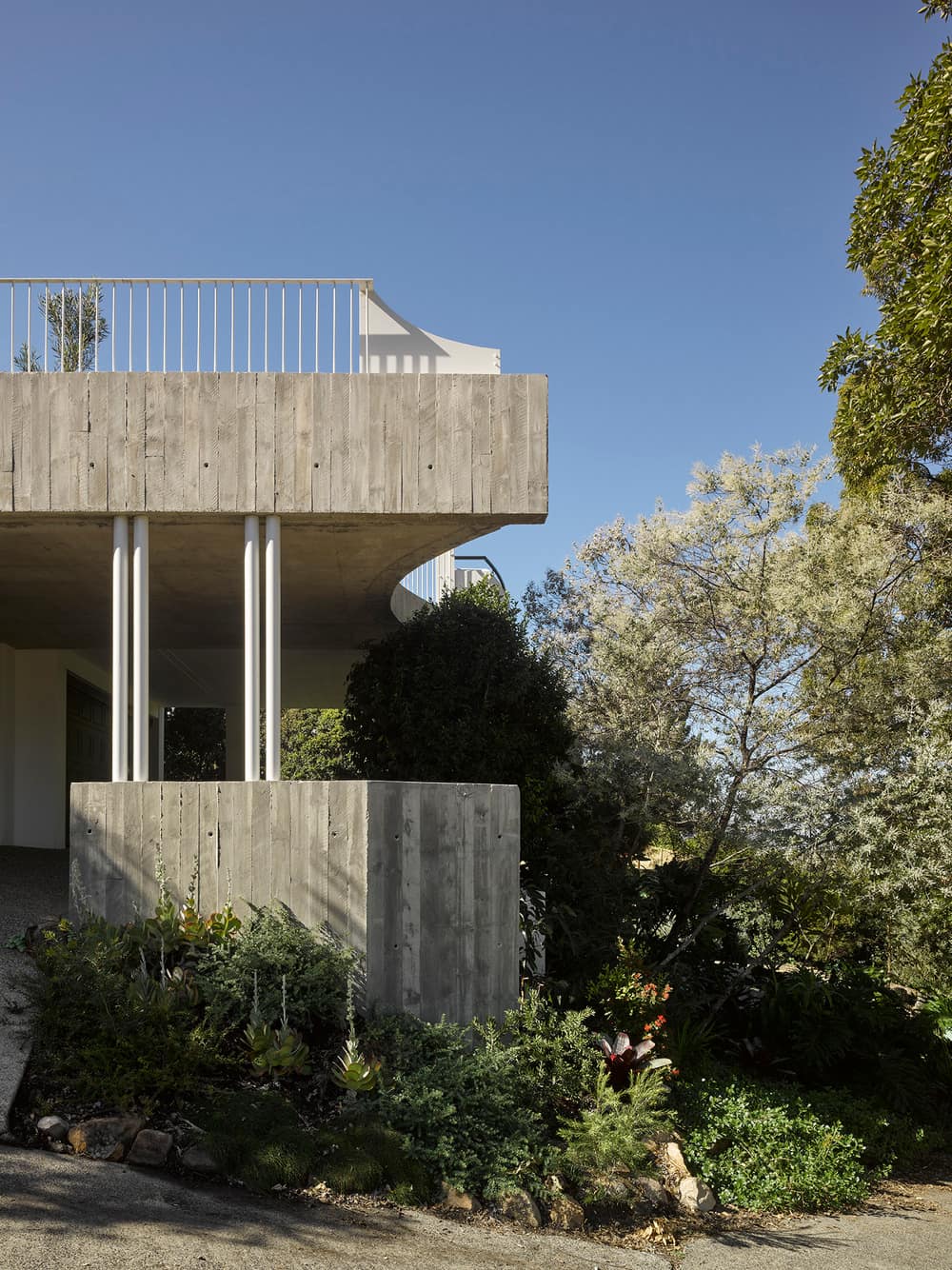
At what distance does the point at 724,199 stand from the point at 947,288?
11.0 feet

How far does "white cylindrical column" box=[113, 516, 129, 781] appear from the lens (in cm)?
761

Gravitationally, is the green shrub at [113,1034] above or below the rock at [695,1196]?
→ above

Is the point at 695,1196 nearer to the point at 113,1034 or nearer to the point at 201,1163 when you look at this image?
the point at 201,1163

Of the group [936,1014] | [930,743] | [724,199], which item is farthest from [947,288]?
[936,1014]

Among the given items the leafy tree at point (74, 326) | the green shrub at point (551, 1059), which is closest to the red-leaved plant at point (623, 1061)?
the green shrub at point (551, 1059)

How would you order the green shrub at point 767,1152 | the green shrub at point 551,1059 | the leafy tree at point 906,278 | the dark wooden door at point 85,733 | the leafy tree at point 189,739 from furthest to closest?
the leafy tree at point 189,739 < the dark wooden door at point 85,733 < the leafy tree at point 906,278 < the green shrub at point 767,1152 < the green shrub at point 551,1059

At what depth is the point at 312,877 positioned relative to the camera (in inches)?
263

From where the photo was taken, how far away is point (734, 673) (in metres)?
9.75

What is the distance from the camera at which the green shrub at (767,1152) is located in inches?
257

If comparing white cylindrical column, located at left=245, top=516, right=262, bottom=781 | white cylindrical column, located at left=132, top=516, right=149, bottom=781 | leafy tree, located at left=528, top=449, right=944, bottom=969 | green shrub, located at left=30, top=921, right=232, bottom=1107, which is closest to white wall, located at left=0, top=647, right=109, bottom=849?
white cylindrical column, located at left=132, top=516, right=149, bottom=781

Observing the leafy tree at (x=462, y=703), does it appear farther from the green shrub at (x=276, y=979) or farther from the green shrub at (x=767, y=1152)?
the green shrub at (x=276, y=979)

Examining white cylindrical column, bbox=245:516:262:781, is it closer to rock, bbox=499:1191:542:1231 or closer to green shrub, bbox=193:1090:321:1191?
green shrub, bbox=193:1090:321:1191

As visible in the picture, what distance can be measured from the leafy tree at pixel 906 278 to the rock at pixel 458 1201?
7.65m

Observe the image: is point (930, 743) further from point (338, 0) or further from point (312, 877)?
point (338, 0)
